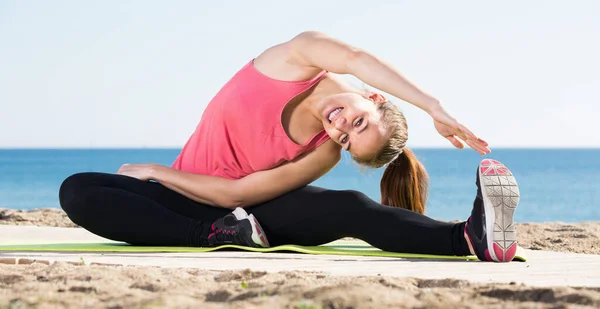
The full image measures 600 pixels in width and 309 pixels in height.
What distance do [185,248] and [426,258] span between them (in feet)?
3.77

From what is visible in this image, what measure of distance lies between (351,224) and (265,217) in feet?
1.53

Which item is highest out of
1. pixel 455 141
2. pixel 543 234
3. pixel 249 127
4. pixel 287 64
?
pixel 287 64

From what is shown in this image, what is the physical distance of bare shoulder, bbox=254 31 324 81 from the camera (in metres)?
3.73

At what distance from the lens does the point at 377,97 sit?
3.76 metres

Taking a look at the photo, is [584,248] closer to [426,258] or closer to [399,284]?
[426,258]

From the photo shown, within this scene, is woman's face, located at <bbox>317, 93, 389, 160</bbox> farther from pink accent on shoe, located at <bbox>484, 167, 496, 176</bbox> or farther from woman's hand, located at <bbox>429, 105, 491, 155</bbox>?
pink accent on shoe, located at <bbox>484, 167, 496, 176</bbox>

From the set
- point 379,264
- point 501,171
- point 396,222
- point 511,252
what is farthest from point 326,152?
point 511,252

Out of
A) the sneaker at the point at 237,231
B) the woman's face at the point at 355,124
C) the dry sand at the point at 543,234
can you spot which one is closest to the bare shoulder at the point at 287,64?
the woman's face at the point at 355,124

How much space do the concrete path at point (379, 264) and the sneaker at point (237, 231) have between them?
0.13 metres

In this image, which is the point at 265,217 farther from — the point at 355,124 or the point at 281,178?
the point at 355,124

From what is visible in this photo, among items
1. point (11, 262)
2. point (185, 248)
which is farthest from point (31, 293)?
point (185, 248)

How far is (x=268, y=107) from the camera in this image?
380cm

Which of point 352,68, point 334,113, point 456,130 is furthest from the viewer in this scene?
point 334,113

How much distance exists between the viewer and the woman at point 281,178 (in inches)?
142
